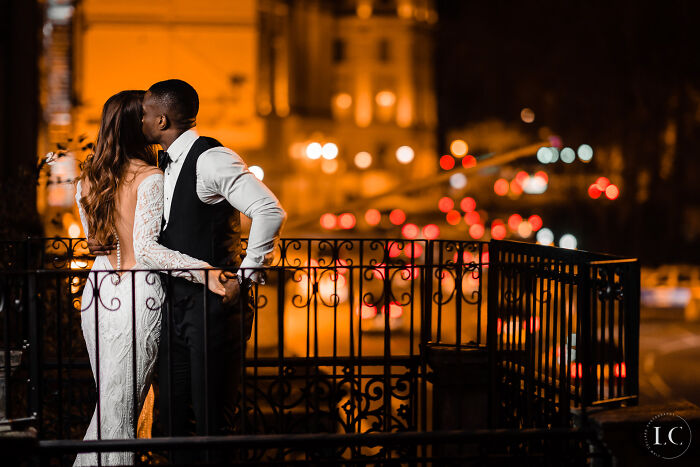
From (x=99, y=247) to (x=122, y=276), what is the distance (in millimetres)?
225

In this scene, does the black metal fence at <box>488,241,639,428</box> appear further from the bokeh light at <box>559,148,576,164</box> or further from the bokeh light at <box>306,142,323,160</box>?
the bokeh light at <box>306,142,323,160</box>

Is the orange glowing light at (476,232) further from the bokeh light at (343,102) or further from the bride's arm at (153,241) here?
the bokeh light at (343,102)

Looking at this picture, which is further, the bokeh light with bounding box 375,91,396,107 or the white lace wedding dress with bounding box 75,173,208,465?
the bokeh light with bounding box 375,91,396,107

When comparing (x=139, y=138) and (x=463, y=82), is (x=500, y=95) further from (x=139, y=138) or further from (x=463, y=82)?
(x=139, y=138)

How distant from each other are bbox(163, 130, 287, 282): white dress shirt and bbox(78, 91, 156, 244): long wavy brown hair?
0.50 m

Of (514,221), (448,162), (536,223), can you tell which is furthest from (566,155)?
(536,223)

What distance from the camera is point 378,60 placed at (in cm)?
8769

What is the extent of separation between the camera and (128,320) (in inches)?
199

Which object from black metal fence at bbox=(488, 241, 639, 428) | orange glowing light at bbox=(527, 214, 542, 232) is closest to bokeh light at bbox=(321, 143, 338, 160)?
black metal fence at bbox=(488, 241, 639, 428)

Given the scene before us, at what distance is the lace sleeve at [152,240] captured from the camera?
4.92 metres

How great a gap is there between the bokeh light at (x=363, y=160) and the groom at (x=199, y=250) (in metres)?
76.2

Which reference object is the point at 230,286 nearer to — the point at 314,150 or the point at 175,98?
the point at 175,98

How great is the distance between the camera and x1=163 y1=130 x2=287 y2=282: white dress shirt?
479 cm

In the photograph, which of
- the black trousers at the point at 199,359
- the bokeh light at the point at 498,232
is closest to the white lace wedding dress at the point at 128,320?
the black trousers at the point at 199,359
